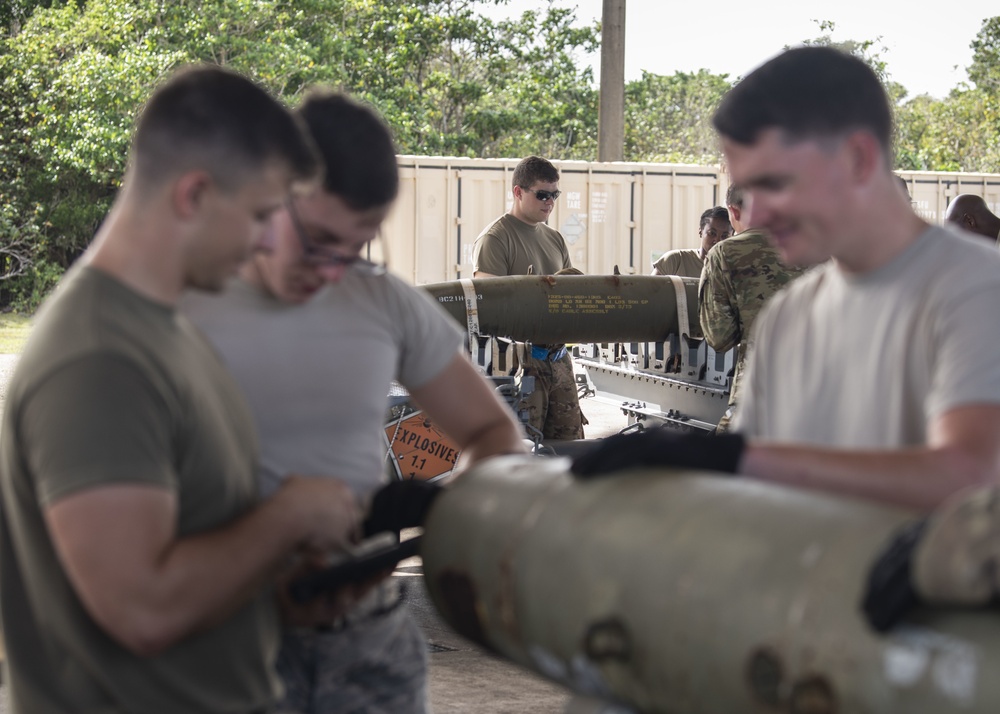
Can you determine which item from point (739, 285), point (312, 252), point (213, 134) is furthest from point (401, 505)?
point (739, 285)

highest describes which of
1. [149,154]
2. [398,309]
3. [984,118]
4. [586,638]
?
[984,118]

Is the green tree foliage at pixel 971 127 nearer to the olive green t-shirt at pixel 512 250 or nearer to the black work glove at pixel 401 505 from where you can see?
the olive green t-shirt at pixel 512 250

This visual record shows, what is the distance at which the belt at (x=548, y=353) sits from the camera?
7.62 m

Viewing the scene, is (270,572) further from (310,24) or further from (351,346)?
(310,24)

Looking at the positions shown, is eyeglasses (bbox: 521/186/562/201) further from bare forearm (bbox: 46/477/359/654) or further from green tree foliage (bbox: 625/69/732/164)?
green tree foliage (bbox: 625/69/732/164)

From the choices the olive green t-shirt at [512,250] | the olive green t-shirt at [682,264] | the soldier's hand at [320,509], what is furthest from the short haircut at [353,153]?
the olive green t-shirt at [682,264]

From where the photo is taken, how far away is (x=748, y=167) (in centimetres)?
195

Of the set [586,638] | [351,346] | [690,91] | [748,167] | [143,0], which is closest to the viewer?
[586,638]

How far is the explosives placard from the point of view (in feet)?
20.4

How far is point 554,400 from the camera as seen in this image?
25.0 ft

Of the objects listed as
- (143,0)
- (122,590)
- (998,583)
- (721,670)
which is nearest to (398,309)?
(122,590)

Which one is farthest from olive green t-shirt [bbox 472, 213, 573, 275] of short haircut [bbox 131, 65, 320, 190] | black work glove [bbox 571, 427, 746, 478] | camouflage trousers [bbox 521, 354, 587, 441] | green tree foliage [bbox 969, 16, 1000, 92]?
green tree foliage [bbox 969, 16, 1000, 92]

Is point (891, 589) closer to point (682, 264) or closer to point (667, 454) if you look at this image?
point (667, 454)

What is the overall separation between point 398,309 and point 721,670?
1143mm
